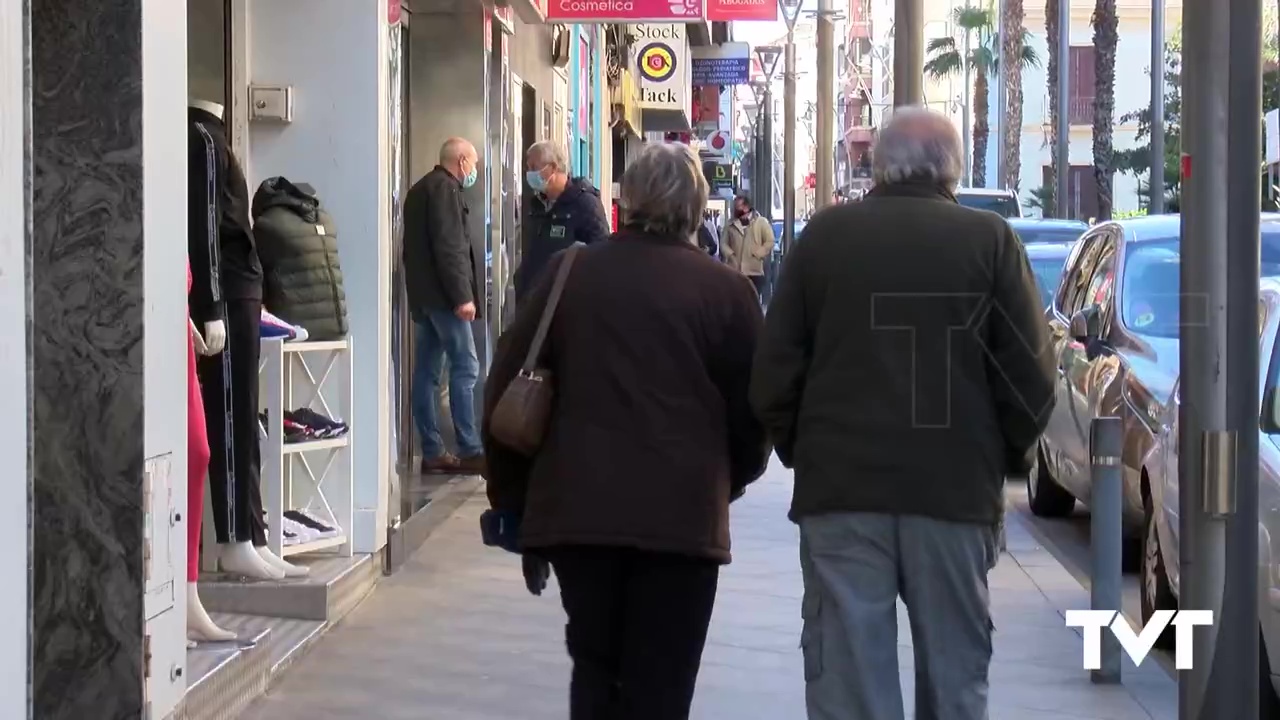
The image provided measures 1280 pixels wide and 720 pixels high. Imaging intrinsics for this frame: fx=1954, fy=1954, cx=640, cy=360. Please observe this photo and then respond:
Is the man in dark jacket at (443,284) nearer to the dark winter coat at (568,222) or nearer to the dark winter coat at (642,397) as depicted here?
the dark winter coat at (568,222)

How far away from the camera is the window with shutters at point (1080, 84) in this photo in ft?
235

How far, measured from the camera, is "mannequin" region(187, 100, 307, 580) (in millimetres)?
6922

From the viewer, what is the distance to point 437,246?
438 inches

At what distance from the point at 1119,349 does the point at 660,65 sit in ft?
65.7

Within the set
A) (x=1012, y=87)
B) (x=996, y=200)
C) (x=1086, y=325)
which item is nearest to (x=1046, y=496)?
(x=1086, y=325)

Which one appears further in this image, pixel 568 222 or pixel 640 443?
pixel 568 222

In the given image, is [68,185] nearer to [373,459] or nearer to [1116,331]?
[373,459]

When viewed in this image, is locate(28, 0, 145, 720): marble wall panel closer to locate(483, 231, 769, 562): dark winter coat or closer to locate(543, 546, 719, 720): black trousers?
locate(483, 231, 769, 562): dark winter coat

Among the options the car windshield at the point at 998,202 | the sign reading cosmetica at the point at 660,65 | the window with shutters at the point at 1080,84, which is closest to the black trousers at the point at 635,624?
the car windshield at the point at 998,202

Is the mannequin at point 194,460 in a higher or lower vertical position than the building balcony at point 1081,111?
lower

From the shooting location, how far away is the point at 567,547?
189 inches

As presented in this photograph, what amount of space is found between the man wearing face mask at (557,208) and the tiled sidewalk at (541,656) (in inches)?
81.0

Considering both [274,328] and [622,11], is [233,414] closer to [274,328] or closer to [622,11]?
[274,328]

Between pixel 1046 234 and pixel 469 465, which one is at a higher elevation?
pixel 1046 234
